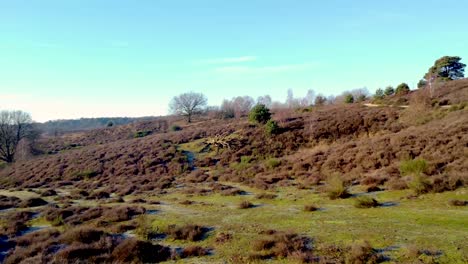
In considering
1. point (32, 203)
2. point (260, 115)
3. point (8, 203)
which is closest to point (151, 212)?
point (32, 203)

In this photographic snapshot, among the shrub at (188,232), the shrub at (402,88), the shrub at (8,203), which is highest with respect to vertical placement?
the shrub at (402,88)

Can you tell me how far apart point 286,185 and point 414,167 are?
8394mm

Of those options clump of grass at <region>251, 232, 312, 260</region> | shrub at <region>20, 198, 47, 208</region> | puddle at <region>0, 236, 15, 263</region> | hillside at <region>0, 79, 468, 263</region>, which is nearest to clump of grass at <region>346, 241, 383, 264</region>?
hillside at <region>0, 79, 468, 263</region>

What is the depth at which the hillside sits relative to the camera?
34.3 feet

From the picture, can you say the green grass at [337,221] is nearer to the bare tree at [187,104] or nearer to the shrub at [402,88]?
the shrub at [402,88]

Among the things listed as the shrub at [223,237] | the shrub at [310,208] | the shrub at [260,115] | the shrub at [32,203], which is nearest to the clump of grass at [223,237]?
the shrub at [223,237]

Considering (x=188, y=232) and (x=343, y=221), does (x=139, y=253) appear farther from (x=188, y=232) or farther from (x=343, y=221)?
(x=343, y=221)

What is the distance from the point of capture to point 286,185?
75.4 feet

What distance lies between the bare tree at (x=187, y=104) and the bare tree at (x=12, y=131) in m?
38.1

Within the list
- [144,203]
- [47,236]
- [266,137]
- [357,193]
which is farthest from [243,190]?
[266,137]

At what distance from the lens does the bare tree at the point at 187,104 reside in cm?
9556

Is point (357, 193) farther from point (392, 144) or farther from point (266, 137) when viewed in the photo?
point (266, 137)

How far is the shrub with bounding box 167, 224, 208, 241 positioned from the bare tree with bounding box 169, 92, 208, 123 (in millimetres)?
82151

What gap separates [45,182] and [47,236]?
93.7 feet
